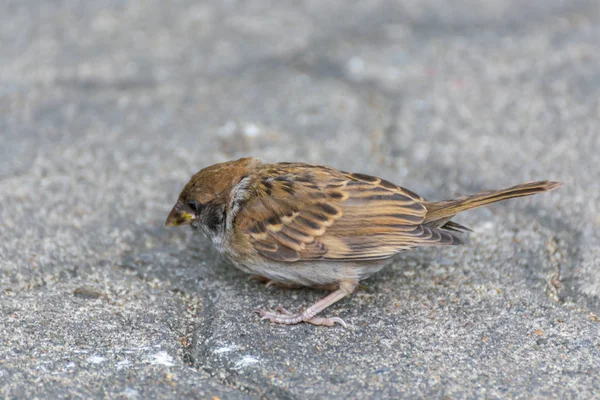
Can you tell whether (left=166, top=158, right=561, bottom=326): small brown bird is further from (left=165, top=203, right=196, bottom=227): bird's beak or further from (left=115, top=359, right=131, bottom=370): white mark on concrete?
(left=115, top=359, right=131, bottom=370): white mark on concrete

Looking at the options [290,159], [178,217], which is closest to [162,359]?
[178,217]

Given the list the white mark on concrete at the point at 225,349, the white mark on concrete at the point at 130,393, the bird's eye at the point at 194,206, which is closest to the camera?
the white mark on concrete at the point at 130,393

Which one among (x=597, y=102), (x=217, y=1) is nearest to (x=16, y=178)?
(x=217, y=1)

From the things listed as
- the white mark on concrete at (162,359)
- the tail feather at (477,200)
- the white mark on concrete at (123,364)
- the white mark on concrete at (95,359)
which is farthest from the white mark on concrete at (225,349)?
the tail feather at (477,200)

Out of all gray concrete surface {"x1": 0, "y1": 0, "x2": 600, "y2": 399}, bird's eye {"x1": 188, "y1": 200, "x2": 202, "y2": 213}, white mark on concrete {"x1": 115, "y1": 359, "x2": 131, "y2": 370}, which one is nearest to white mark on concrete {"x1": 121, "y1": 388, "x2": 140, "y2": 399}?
gray concrete surface {"x1": 0, "y1": 0, "x2": 600, "y2": 399}

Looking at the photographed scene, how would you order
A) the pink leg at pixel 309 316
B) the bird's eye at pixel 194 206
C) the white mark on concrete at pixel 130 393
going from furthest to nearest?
the bird's eye at pixel 194 206
the pink leg at pixel 309 316
the white mark on concrete at pixel 130 393

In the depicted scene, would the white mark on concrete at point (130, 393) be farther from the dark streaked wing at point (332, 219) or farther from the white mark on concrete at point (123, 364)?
→ the dark streaked wing at point (332, 219)

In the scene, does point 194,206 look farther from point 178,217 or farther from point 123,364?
point 123,364
